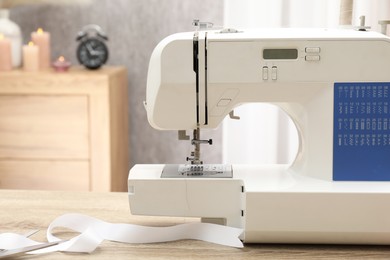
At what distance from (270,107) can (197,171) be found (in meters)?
2.05

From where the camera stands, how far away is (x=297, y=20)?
3.54 m

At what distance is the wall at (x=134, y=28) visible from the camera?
12.4 feet

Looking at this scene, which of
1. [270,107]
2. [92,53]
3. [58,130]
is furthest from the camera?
[270,107]

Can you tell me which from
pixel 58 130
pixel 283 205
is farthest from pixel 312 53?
pixel 58 130

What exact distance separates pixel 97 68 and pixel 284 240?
213 cm

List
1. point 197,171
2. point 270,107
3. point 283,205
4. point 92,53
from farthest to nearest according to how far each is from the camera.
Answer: point 270,107
point 92,53
point 197,171
point 283,205

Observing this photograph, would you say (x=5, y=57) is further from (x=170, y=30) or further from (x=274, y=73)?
(x=274, y=73)

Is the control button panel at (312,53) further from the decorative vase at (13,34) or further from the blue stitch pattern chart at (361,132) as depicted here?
the decorative vase at (13,34)

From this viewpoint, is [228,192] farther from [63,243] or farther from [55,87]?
[55,87]

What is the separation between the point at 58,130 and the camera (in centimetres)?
332

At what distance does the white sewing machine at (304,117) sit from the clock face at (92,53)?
6.19ft

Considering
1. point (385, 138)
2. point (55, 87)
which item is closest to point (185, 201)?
point (385, 138)

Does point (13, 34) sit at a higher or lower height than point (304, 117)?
higher

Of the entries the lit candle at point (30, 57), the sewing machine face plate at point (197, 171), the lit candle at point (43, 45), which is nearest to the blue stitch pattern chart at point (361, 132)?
the sewing machine face plate at point (197, 171)
